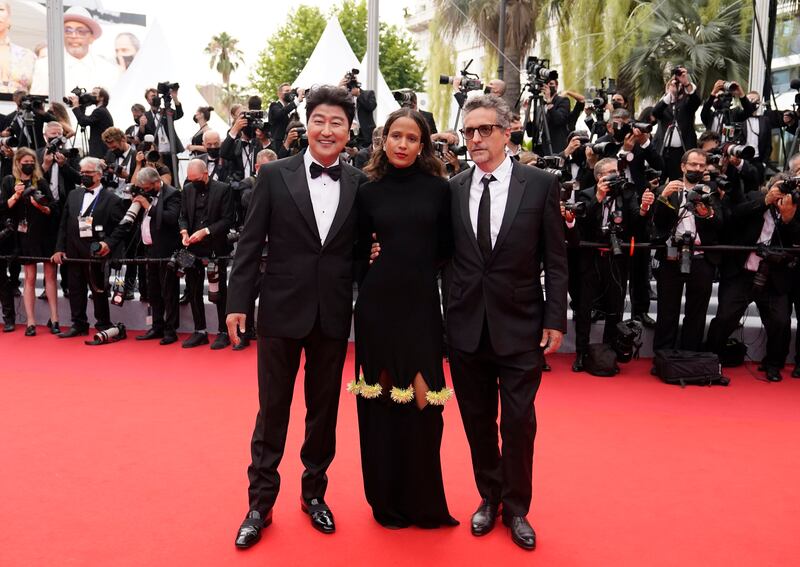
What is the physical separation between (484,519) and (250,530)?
94 cm

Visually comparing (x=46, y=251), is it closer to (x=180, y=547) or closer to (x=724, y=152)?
(x=180, y=547)

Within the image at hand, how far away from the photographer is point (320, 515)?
3.07 m

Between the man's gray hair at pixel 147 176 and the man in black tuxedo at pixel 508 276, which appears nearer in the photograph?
the man in black tuxedo at pixel 508 276

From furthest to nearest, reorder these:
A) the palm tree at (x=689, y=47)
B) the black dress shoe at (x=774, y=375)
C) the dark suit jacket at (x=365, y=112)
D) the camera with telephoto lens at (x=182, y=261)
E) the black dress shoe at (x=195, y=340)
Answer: the palm tree at (x=689, y=47) < the dark suit jacket at (x=365, y=112) < the black dress shoe at (x=195, y=340) < the camera with telephoto lens at (x=182, y=261) < the black dress shoe at (x=774, y=375)

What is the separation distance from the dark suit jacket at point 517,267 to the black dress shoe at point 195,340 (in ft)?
14.7

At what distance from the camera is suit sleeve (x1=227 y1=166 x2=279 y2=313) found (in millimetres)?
2957

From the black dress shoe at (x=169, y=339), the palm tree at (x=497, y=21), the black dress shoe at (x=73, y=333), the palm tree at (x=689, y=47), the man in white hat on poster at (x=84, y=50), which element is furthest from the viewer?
the man in white hat on poster at (x=84, y=50)

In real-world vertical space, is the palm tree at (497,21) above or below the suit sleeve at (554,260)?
above

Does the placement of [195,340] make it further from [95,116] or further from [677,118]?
[677,118]

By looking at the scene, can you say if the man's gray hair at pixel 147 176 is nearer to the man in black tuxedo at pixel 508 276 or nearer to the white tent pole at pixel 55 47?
the white tent pole at pixel 55 47

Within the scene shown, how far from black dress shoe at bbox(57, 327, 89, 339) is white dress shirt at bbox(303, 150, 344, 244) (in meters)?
5.30

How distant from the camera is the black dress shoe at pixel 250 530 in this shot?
2873 mm

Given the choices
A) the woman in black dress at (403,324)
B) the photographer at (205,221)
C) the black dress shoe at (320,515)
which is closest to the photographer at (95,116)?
the photographer at (205,221)

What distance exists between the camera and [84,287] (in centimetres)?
750
